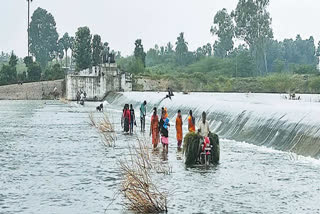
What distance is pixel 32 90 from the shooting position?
278 ft

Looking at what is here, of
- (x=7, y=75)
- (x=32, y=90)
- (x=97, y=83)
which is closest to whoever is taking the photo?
(x=97, y=83)

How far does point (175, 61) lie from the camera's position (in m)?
142

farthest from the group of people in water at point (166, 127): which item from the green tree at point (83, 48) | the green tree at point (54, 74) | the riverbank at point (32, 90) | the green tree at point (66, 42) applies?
the green tree at point (66, 42)

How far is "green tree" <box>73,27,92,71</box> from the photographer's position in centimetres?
9812

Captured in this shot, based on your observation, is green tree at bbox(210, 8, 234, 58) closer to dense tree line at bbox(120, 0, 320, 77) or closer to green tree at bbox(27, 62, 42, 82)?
dense tree line at bbox(120, 0, 320, 77)

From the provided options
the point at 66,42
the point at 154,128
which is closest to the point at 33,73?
the point at 66,42

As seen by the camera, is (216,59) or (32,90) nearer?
(32,90)

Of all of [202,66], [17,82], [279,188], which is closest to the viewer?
[279,188]

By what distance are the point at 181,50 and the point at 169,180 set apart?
119 metres

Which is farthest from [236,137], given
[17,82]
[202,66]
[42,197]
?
[202,66]

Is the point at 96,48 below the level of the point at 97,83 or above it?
above

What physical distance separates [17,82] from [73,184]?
7365 cm

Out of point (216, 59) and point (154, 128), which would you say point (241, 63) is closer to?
point (216, 59)

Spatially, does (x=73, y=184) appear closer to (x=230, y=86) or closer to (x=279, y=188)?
(x=279, y=188)
